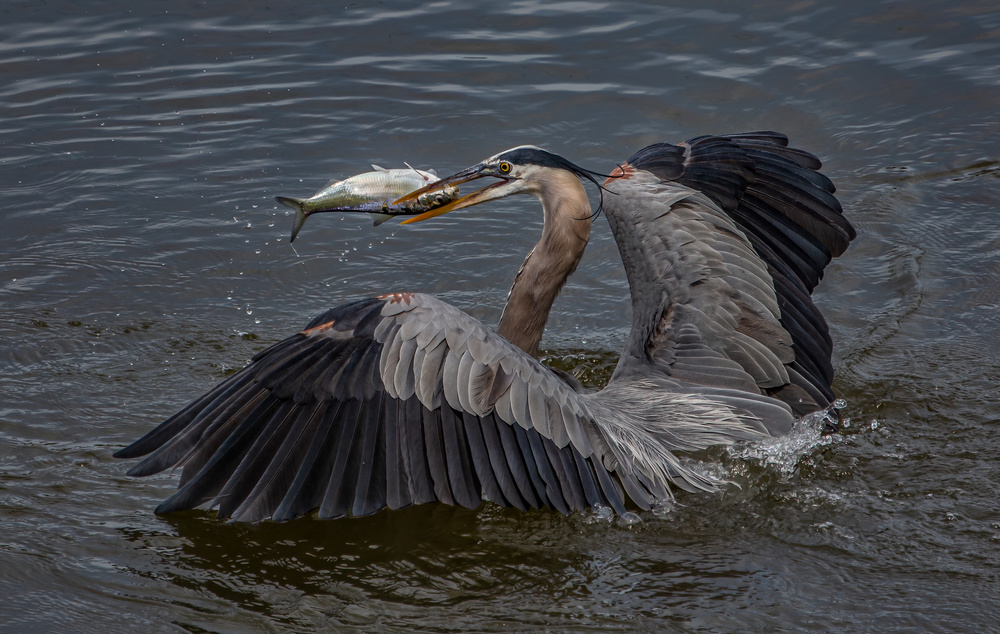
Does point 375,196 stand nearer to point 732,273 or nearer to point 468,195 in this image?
point 468,195

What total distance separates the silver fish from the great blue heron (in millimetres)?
97

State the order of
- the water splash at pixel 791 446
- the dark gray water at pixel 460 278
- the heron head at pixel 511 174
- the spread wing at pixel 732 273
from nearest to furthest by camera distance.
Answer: the dark gray water at pixel 460 278, the water splash at pixel 791 446, the spread wing at pixel 732 273, the heron head at pixel 511 174

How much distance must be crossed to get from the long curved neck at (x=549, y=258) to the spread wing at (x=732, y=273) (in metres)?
0.24

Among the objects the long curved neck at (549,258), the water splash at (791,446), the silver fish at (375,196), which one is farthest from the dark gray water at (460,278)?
the silver fish at (375,196)

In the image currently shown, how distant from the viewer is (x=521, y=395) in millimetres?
4211

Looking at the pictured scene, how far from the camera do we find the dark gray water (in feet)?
13.6

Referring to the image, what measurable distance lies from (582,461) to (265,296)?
3.15 meters

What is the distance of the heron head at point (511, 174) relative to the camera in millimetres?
5445

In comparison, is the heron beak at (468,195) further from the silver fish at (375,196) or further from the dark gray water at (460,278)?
the dark gray water at (460,278)

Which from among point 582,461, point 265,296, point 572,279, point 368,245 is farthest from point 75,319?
point 582,461

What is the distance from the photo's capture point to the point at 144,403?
18.1ft

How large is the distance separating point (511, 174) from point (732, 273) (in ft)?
4.05

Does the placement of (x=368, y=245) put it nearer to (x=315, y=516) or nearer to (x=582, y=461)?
(x=315, y=516)

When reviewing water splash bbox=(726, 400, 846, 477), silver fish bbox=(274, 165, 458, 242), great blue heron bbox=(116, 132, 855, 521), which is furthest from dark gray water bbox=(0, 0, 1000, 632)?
silver fish bbox=(274, 165, 458, 242)
